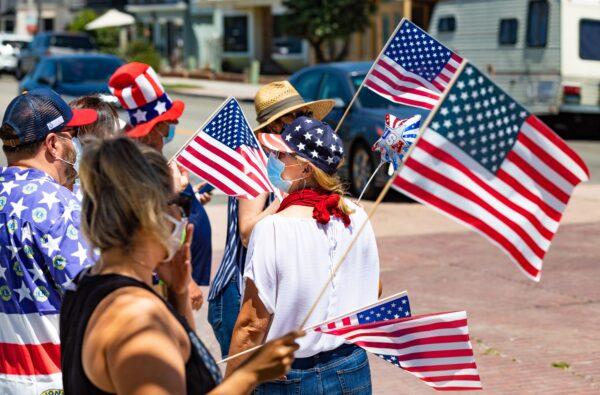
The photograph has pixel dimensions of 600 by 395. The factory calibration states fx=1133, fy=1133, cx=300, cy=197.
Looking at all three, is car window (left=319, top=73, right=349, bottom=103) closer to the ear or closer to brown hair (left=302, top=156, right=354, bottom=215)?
brown hair (left=302, top=156, right=354, bottom=215)

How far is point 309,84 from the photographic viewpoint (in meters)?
15.2

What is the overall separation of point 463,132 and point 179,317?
103 cm

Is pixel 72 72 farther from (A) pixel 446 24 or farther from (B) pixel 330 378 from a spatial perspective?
(B) pixel 330 378

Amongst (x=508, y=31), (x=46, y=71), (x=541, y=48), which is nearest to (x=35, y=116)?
(x=46, y=71)

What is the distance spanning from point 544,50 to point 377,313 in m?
19.3

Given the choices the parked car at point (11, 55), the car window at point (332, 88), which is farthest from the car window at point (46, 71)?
the parked car at point (11, 55)

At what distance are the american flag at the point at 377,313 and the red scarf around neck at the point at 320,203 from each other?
305 millimetres

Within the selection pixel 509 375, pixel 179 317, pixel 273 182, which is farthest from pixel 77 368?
pixel 509 375

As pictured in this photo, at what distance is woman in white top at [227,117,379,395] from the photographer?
3867 millimetres

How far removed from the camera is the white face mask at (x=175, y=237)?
269 cm

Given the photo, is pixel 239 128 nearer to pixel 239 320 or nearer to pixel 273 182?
pixel 273 182

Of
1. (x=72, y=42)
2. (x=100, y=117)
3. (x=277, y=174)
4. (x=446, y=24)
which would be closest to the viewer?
(x=277, y=174)

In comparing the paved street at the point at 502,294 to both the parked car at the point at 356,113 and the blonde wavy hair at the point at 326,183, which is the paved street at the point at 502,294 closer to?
the parked car at the point at 356,113

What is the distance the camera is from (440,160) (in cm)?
323
